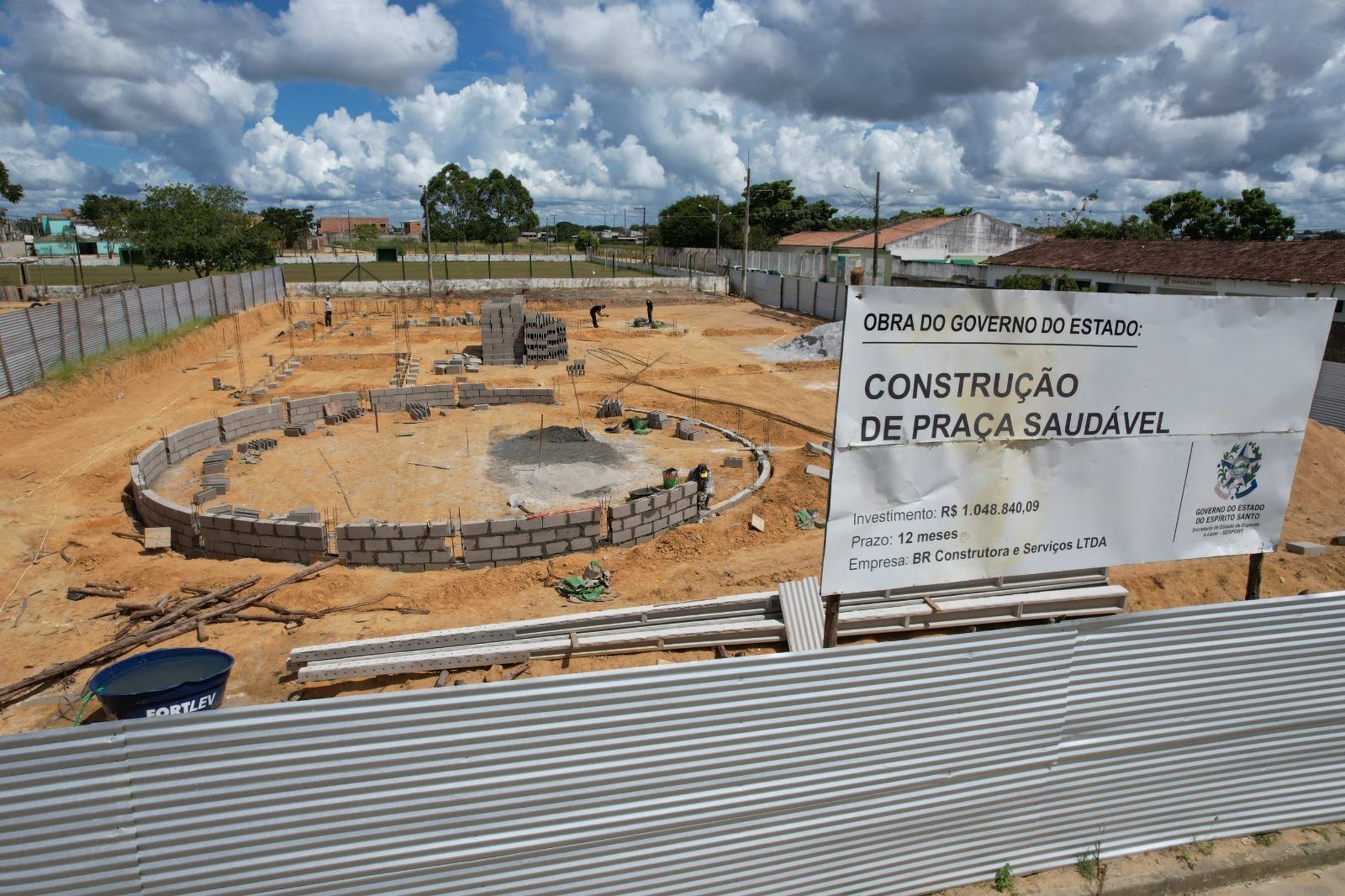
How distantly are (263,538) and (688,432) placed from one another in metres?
8.17

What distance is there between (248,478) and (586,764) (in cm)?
1131

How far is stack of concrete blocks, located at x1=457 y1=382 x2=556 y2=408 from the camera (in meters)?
17.5

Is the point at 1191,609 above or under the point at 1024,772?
above

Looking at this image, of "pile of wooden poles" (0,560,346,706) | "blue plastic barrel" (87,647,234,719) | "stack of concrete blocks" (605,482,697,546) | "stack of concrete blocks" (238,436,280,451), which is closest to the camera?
"blue plastic barrel" (87,647,234,719)

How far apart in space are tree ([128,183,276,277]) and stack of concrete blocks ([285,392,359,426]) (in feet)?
69.0

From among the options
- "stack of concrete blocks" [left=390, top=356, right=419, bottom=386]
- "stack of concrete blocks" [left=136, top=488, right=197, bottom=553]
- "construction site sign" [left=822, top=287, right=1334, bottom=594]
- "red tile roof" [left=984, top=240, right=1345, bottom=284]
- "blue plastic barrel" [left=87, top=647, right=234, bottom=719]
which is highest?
"red tile roof" [left=984, top=240, right=1345, bottom=284]

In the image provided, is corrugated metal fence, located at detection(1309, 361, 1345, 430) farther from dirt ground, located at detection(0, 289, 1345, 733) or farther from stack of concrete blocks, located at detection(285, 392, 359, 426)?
stack of concrete blocks, located at detection(285, 392, 359, 426)

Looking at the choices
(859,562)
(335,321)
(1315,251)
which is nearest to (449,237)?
(335,321)

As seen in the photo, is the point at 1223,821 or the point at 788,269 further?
the point at 788,269

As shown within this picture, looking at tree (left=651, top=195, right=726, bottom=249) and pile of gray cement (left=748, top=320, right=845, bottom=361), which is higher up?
tree (left=651, top=195, right=726, bottom=249)

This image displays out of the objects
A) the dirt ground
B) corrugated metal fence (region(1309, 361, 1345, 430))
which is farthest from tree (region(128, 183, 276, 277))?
corrugated metal fence (region(1309, 361, 1345, 430))

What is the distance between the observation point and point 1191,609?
429 cm

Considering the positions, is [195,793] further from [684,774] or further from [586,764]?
[684,774]

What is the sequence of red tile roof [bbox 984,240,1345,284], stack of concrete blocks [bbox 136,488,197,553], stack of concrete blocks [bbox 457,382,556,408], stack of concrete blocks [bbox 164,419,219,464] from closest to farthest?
stack of concrete blocks [bbox 136,488,197,553], stack of concrete blocks [bbox 164,419,219,464], stack of concrete blocks [bbox 457,382,556,408], red tile roof [bbox 984,240,1345,284]
